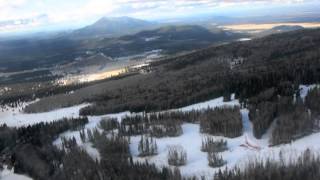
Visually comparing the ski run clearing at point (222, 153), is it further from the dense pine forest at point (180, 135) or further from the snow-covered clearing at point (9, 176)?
the dense pine forest at point (180, 135)

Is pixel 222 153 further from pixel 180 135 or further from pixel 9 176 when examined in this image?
pixel 9 176

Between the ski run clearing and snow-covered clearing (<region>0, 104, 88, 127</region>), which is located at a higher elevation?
the ski run clearing

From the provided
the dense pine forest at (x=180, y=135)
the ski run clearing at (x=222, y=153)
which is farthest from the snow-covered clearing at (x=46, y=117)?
the ski run clearing at (x=222, y=153)

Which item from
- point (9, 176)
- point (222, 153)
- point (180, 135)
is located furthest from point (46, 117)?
point (222, 153)

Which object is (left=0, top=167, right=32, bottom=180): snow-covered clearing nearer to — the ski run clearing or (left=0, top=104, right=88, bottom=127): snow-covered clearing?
the ski run clearing

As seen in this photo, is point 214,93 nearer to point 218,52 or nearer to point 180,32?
point 218,52

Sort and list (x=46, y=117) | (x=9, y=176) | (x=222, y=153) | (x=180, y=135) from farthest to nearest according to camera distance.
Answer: (x=46, y=117) → (x=9, y=176) → (x=180, y=135) → (x=222, y=153)

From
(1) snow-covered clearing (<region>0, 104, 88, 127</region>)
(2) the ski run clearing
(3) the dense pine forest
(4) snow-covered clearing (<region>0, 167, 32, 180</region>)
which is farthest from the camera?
(1) snow-covered clearing (<region>0, 104, 88, 127</region>)

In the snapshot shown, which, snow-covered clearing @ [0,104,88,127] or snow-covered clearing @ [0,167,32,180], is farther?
snow-covered clearing @ [0,104,88,127]

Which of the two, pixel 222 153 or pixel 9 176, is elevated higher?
pixel 222 153

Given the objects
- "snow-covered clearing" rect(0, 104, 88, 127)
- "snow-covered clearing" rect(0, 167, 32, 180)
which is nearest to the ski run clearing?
"snow-covered clearing" rect(0, 167, 32, 180)

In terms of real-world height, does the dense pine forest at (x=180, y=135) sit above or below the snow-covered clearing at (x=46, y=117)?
above
